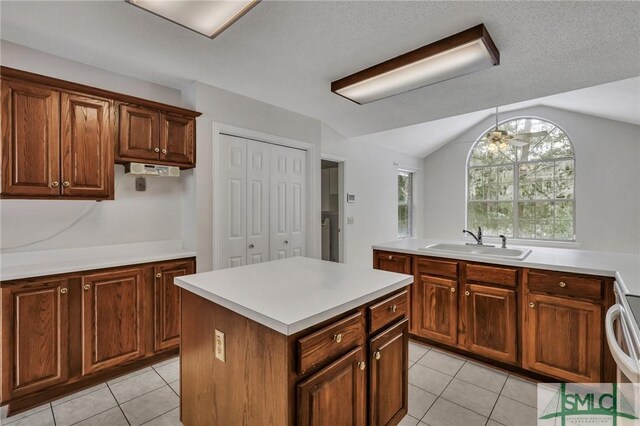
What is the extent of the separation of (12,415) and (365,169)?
187 inches

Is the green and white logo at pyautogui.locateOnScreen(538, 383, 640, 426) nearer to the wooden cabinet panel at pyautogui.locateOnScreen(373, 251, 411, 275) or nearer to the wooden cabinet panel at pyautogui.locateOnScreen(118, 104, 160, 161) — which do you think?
the wooden cabinet panel at pyautogui.locateOnScreen(373, 251, 411, 275)

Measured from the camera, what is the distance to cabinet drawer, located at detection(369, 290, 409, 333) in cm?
140

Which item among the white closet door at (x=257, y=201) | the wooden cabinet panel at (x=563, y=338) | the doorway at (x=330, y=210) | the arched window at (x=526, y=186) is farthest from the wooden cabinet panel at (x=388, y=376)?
the arched window at (x=526, y=186)

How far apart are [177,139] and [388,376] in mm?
2528

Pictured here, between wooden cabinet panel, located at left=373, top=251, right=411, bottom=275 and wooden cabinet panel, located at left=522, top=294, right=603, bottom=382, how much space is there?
0.95m

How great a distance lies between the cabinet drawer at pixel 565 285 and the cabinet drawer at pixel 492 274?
0.11 metres

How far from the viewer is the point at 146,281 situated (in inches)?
94.8

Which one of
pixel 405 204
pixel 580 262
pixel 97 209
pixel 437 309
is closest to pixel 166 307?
pixel 97 209

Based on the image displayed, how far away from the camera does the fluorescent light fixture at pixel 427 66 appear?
6.74ft

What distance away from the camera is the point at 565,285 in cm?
206

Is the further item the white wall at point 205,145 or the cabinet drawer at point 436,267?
the white wall at point 205,145

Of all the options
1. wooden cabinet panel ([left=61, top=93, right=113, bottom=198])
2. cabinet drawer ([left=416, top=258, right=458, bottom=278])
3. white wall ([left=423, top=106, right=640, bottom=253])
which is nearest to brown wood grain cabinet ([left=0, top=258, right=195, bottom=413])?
wooden cabinet panel ([left=61, top=93, right=113, bottom=198])

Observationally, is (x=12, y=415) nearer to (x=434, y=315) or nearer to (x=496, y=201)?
(x=434, y=315)

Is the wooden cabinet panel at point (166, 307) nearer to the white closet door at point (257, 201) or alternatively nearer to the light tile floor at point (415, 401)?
the light tile floor at point (415, 401)
